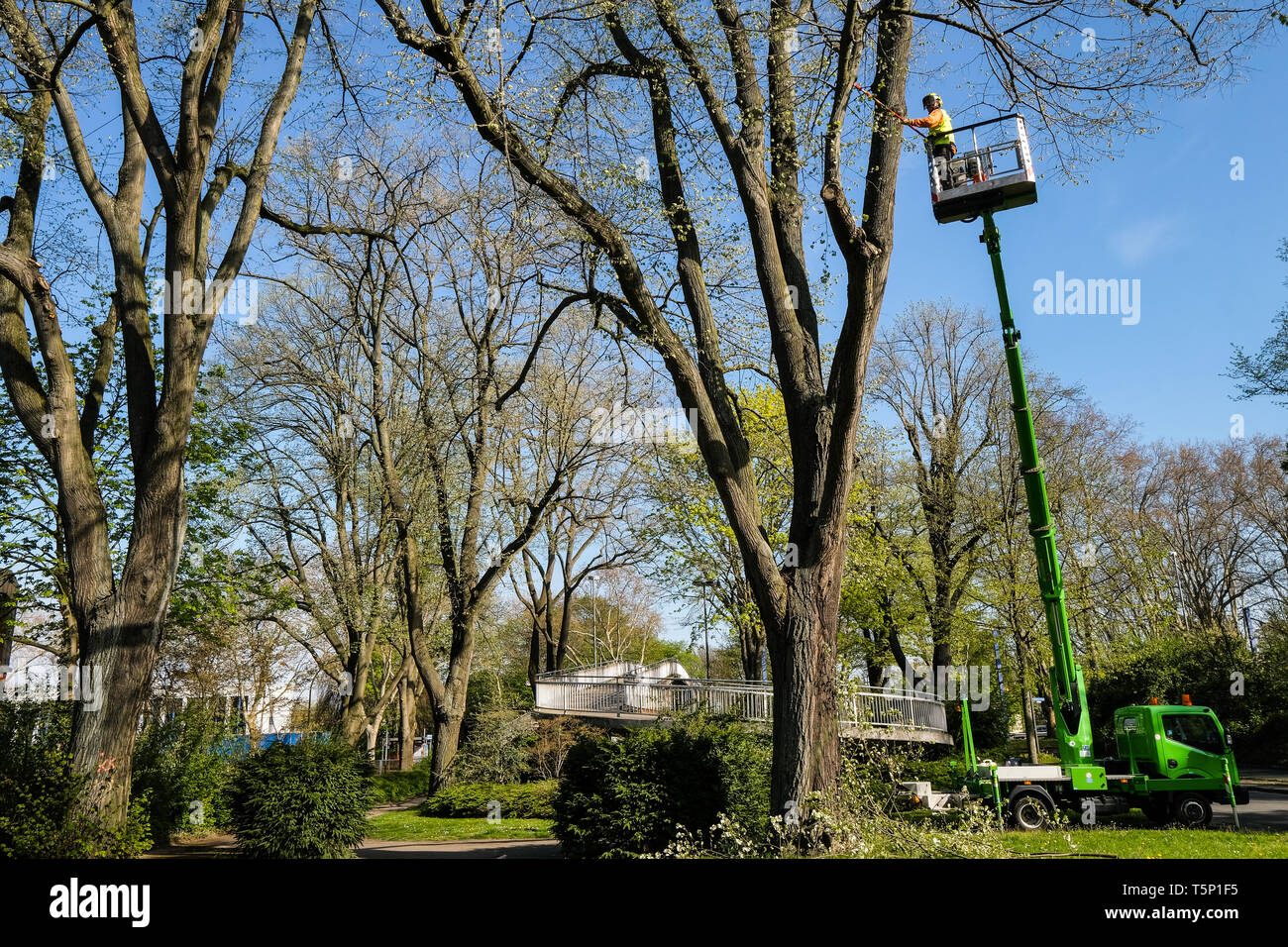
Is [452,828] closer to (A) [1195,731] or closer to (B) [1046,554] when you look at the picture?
(B) [1046,554]

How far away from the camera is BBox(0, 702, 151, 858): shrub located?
734cm

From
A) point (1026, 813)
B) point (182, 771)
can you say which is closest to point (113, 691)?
point (182, 771)

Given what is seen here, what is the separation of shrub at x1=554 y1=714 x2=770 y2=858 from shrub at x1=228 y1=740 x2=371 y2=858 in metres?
2.80

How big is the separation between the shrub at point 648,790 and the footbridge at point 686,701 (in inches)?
363

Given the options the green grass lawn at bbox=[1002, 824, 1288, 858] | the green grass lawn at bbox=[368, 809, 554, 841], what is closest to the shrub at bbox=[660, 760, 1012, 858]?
the green grass lawn at bbox=[1002, 824, 1288, 858]

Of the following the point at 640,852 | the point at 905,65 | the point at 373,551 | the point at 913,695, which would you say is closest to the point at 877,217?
the point at 905,65

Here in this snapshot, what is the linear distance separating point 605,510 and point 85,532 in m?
18.2

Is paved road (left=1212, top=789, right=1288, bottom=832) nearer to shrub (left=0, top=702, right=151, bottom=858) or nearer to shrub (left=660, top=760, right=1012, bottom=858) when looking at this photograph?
shrub (left=660, top=760, right=1012, bottom=858)

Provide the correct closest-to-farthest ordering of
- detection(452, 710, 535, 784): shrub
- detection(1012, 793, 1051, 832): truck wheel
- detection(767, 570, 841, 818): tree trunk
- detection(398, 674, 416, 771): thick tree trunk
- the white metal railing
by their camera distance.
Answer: detection(767, 570, 841, 818): tree trunk < detection(1012, 793, 1051, 832): truck wheel < detection(452, 710, 535, 784): shrub < the white metal railing < detection(398, 674, 416, 771): thick tree trunk

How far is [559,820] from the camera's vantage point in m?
10.3

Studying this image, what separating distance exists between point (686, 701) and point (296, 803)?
14767 mm

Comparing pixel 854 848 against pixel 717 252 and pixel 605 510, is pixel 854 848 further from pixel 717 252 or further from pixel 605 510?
pixel 605 510

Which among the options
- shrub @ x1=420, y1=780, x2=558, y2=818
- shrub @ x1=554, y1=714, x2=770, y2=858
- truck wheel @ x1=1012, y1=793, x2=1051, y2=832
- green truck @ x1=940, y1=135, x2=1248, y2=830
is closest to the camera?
shrub @ x1=554, y1=714, x2=770, y2=858

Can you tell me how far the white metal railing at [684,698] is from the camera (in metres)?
22.1
